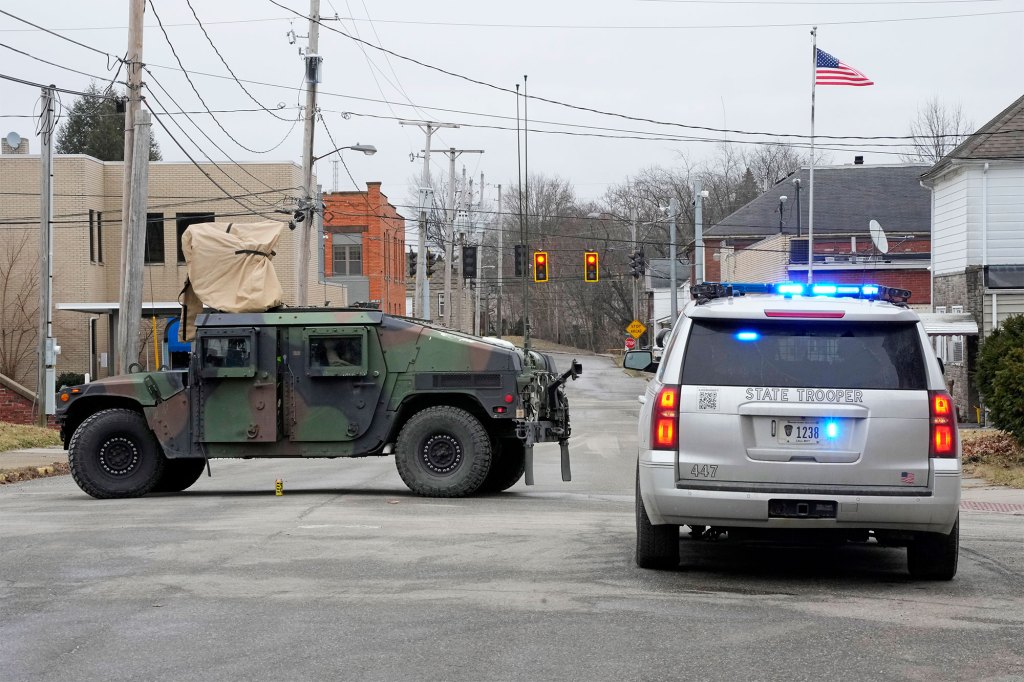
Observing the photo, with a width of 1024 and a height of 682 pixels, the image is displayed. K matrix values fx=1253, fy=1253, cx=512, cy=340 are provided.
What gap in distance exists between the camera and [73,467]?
14.3 metres

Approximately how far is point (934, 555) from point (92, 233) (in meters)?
38.8

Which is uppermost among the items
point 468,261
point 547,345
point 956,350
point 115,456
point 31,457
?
point 468,261

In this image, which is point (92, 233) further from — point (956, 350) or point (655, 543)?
point (655, 543)

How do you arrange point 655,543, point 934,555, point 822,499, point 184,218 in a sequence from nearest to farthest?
1. point 822,499
2. point 934,555
3. point 655,543
4. point 184,218

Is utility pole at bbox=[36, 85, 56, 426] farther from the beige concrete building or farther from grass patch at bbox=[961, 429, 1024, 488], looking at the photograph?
grass patch at bbox=[961, 429, 1024, 488]

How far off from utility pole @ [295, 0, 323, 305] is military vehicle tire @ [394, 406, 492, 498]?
16.4 meters

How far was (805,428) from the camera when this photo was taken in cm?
744

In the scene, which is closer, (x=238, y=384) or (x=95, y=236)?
(x=238, y=384)

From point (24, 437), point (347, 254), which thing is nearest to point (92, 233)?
point (24, 437)

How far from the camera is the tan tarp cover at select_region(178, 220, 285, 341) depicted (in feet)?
47.6

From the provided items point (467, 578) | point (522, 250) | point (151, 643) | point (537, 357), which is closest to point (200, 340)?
point (537, 357)

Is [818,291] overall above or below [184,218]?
below

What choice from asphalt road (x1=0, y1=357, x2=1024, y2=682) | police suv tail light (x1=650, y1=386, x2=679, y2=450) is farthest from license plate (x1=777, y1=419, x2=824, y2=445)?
asphalt road (x1=0, y1=357, x2=1024, y2=682)

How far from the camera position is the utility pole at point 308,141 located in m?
30.3
